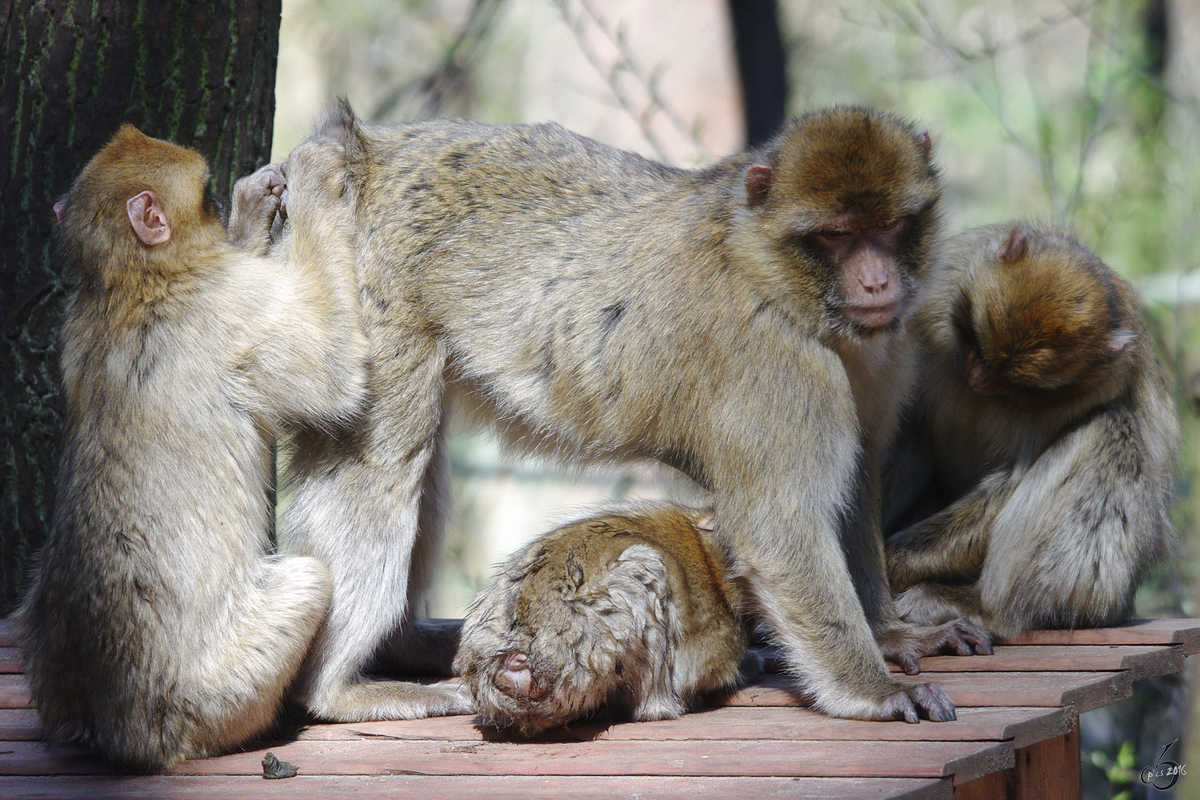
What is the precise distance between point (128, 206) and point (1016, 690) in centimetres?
257

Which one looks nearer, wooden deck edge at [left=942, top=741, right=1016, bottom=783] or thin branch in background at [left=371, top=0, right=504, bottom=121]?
wooden deck edge at [left=942, top=741, right=1016, bottom=783]

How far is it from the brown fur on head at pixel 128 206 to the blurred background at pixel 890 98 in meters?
3.14

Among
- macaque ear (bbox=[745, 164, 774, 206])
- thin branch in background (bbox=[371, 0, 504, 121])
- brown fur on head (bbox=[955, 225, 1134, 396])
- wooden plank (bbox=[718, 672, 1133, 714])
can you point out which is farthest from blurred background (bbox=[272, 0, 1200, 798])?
macaque ear (bbox=[745, 164, 774, 206])

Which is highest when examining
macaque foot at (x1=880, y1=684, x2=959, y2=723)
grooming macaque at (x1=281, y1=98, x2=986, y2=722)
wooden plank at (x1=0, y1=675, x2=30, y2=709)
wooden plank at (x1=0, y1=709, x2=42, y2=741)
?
grooming macaque at (x1=281, y1=98, x2=986, y2=722)

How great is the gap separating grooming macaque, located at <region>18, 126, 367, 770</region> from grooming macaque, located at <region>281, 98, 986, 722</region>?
218 mm

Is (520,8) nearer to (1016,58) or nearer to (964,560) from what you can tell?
(1016,58)

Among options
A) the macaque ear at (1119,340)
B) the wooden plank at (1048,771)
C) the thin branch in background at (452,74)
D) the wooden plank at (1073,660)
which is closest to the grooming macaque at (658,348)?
the wooden plank at (1073,660)

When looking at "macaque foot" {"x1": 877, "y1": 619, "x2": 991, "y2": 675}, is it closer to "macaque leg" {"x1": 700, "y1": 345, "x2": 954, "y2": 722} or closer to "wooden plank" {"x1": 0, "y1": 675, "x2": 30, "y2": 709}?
"macaque leg" {"x1": 700, "y1": 345, "x2": 954, "y2": 722}

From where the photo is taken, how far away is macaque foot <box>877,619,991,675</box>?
Result: 11.9 ft

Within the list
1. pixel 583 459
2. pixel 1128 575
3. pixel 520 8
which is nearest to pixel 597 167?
pixel 583 459

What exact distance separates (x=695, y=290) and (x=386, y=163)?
1018mm

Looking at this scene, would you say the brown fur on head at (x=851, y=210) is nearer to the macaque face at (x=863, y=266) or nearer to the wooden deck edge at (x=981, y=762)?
the macaque face at (x=863, y=266)

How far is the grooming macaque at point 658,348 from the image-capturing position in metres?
3.19

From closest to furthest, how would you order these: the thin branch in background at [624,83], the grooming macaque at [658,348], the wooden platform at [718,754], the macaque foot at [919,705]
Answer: the wooden platform at [718,754]
the macaque foot at [919,705]
the grooming macaque at [658,348]
the thin branch in background at [624,83]
